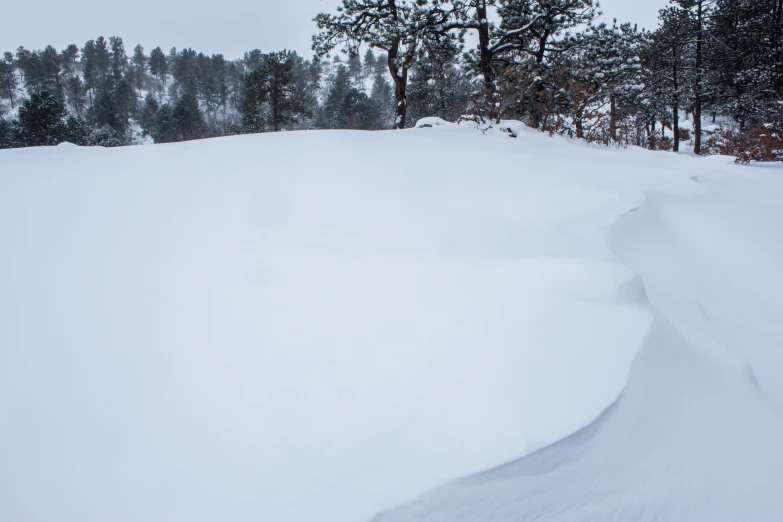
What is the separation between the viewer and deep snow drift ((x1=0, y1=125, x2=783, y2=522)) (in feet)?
3.38

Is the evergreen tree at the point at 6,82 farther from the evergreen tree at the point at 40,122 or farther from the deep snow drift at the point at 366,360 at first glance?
the deep snow drift at the point at 366,360

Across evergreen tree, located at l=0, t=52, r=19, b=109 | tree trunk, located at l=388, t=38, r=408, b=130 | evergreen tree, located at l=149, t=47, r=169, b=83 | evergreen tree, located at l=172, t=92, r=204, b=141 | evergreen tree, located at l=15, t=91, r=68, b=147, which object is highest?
evergreen tree, located at l=149, t=47, r=169, b=83

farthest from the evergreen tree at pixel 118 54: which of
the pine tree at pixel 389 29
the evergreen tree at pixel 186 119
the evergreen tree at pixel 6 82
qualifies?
the pine tree at pixel 389 29

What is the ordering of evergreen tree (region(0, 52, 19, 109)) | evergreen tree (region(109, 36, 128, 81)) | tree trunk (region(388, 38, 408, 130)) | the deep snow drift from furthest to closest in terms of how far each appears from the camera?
evergreen tree (region(109, 36, 128, 81))
evergreen tree (region(0, 52, 19, 109))
tree trunk (region(388, 38, 408, 130))
the deep snow drift

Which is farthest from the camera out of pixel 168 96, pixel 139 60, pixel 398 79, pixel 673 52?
pixel 139 60

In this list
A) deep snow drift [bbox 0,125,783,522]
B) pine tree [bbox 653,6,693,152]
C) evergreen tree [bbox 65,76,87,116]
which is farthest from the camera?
evergreen tree [bbox 65,76,87,116]

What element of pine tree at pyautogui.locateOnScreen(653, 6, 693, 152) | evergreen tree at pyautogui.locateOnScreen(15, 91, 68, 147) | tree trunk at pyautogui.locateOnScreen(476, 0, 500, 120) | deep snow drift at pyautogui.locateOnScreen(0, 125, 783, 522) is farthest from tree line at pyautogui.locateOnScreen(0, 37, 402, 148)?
pine tree at pyautogui.locateOnScreen(653, 6, 693, 152)

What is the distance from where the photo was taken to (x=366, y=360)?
136 centimetres

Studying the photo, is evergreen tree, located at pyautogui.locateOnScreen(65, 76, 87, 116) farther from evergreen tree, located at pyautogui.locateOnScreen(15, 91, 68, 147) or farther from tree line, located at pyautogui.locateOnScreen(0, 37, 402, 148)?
evergreen tree, located at pyautogui.locateOnScreen(15, 91, 68, 147)

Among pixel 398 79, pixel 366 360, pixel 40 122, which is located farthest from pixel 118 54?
pixel 366 360

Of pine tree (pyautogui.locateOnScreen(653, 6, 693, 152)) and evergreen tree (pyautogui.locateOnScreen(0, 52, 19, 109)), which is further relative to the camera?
evergreen tree (pyautogui.locateOnScreen(0, 52, 19, 109))

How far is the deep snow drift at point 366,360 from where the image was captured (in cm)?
103

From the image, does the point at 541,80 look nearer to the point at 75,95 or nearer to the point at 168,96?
the point at 75,95

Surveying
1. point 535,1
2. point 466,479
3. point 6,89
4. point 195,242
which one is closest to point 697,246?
point 466,479
